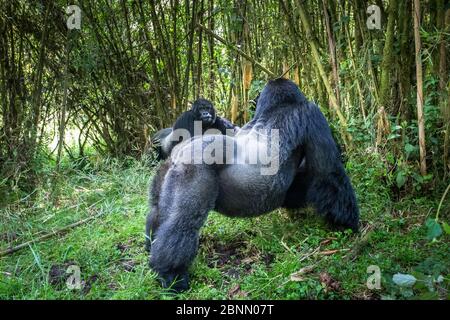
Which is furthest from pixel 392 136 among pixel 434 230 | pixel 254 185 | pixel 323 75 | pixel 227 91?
pixel 227 91

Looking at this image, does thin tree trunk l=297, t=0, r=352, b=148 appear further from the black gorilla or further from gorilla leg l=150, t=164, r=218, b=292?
gorilla leg l=150, t=164, r=218, b=292

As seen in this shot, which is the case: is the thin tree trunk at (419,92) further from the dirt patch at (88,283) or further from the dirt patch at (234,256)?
the dirt patch at (88,283)

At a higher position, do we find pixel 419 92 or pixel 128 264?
pixel 419 92

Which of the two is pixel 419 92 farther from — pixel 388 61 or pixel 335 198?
Result: pixel 335 198

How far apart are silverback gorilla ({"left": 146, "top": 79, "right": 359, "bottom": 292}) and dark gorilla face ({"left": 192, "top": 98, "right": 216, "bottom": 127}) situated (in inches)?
58.2

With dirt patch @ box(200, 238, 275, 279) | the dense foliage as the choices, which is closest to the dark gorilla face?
the dense foliage

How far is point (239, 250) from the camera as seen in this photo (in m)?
3.15

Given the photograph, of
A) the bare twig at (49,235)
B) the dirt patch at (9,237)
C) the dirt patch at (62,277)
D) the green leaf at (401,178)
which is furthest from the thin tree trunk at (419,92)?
the dirt patch at (9,237)

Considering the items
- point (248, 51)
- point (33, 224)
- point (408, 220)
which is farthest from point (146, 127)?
point (408, 220)

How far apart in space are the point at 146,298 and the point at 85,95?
3605 millimetres

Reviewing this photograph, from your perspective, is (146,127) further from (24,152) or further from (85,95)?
(24,152)

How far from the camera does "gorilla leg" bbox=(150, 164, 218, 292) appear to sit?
2.58 meters

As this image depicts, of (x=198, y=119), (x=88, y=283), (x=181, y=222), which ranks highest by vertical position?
(x=198, y=119)

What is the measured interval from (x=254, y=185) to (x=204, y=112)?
1992 mm
